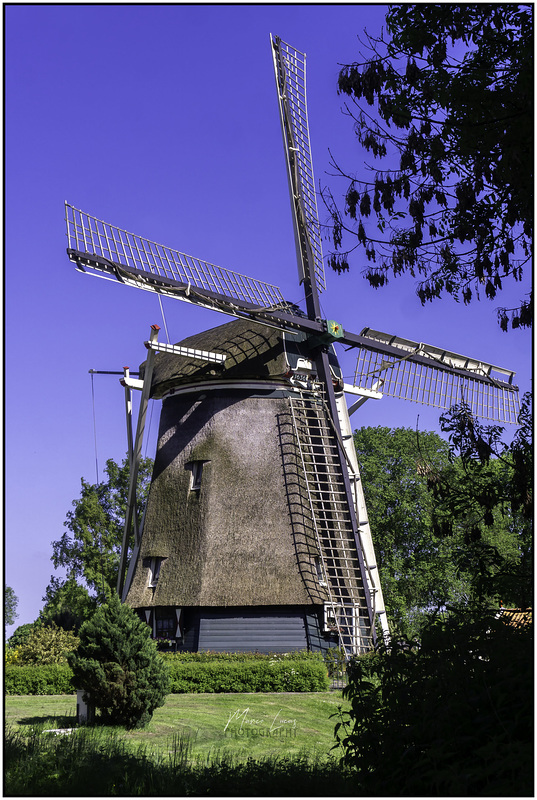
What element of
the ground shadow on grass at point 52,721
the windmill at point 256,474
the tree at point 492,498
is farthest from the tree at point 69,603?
the tree at point 492,498

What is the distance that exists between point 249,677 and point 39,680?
4516 millimetres

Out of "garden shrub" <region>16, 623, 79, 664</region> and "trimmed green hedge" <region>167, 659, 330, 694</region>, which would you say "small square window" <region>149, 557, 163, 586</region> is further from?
"trimmed green hedge" <region>167, 659, 330, 694</region>

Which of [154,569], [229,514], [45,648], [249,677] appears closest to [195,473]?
[229,514]

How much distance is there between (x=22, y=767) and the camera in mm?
7914

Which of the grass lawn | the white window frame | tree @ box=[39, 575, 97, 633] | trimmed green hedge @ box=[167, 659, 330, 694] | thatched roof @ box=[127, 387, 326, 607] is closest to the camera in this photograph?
the grass lawn

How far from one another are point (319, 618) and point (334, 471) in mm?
3754

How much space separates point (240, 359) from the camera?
2017 cm

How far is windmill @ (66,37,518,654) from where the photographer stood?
1827 centimetres

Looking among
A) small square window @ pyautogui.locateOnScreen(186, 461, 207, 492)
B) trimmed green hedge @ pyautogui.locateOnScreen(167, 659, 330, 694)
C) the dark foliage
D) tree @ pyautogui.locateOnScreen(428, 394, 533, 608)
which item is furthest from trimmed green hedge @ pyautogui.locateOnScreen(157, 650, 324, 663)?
the dark foliage

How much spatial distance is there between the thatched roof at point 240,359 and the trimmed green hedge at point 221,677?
23.8 feet

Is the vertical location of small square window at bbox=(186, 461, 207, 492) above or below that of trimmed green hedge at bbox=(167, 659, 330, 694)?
above

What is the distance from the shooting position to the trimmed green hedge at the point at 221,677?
1602cm

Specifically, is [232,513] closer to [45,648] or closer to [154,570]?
[154,570]

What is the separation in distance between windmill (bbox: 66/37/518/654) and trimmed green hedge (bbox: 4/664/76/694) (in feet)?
10.1
